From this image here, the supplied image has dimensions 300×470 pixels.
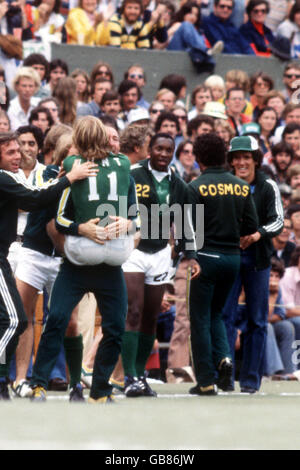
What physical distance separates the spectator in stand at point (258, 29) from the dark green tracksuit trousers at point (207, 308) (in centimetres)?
1058

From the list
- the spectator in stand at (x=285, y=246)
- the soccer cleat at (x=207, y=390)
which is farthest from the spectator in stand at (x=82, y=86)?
the soccer cleat at (x=207, y=390)

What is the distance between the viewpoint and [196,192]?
1017 centimetres

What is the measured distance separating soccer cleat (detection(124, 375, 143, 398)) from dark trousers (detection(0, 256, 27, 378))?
139cm

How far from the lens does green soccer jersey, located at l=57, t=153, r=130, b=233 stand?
29.0ft

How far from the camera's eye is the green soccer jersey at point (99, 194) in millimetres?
8836

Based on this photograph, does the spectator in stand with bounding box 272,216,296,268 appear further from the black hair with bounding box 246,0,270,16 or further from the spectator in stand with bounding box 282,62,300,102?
the black hair with bounding box 246,0,270,16

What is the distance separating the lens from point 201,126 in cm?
1468

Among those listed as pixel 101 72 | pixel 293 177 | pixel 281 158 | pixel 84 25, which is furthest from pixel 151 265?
pixel 84 25

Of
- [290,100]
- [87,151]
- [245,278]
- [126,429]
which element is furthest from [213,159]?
[290,100]

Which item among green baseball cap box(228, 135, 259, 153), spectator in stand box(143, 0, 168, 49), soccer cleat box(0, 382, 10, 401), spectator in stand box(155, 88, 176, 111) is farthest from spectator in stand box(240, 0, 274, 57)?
soccer cleat box(0, 382, 10, 401)

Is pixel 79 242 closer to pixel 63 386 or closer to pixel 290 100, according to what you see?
pixel 63 386

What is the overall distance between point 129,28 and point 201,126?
4549 millimetres

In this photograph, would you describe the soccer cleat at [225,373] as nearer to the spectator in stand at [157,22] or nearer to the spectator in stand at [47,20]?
the spectator in stand at [47,20]

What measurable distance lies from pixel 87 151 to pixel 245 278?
7.39ft
